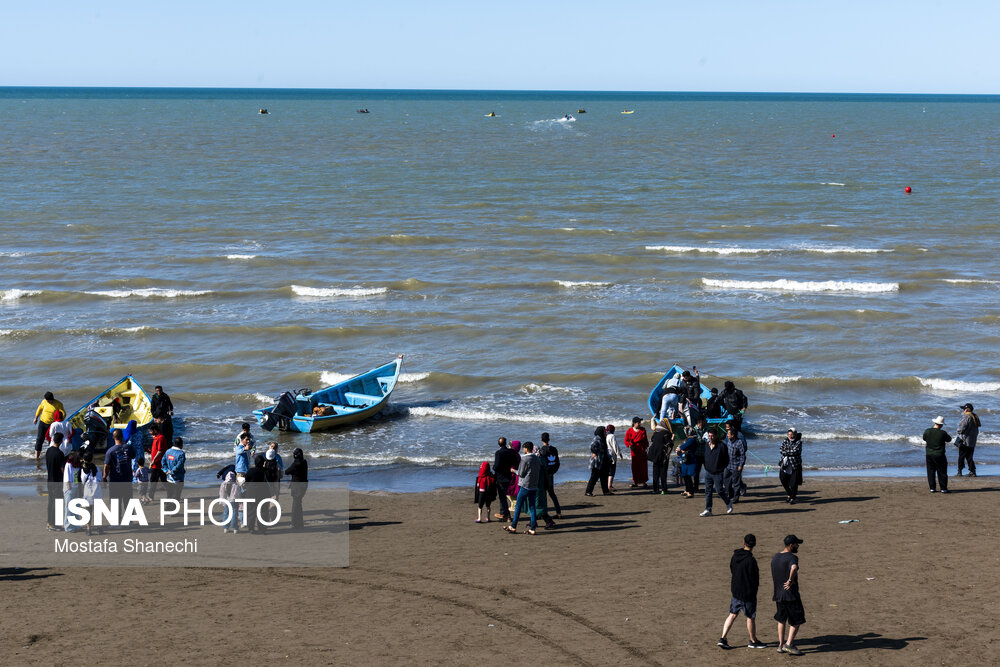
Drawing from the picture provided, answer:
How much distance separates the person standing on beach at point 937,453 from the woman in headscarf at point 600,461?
5.45m

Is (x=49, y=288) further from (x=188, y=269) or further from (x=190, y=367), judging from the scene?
(x=190, y=367)

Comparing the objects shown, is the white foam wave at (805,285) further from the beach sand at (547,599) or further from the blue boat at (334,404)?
the beach sand at (547,599)

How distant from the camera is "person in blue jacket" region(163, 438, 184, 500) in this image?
1659cm

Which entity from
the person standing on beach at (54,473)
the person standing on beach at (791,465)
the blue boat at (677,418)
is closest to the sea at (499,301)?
the blue boat at (677,418)

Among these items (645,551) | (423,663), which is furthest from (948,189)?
(423,663)

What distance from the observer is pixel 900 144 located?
351 feet

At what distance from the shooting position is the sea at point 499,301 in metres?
23.8

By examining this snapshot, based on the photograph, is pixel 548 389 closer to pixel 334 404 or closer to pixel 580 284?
pixel 334 404

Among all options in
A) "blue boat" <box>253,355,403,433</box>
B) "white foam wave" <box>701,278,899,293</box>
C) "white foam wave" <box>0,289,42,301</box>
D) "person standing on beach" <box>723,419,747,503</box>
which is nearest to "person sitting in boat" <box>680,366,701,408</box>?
"person standing on beach" <box>723,419,747,503</box>

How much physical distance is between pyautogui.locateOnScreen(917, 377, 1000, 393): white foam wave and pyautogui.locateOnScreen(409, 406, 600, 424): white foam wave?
8.98m

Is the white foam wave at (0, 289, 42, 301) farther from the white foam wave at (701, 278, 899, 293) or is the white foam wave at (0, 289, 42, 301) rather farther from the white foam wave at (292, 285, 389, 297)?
the white foam wave at (701, 278, 899, 293)

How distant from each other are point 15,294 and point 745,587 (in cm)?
3228

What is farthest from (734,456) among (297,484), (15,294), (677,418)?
(15,294)

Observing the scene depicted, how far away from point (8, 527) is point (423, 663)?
839cm
